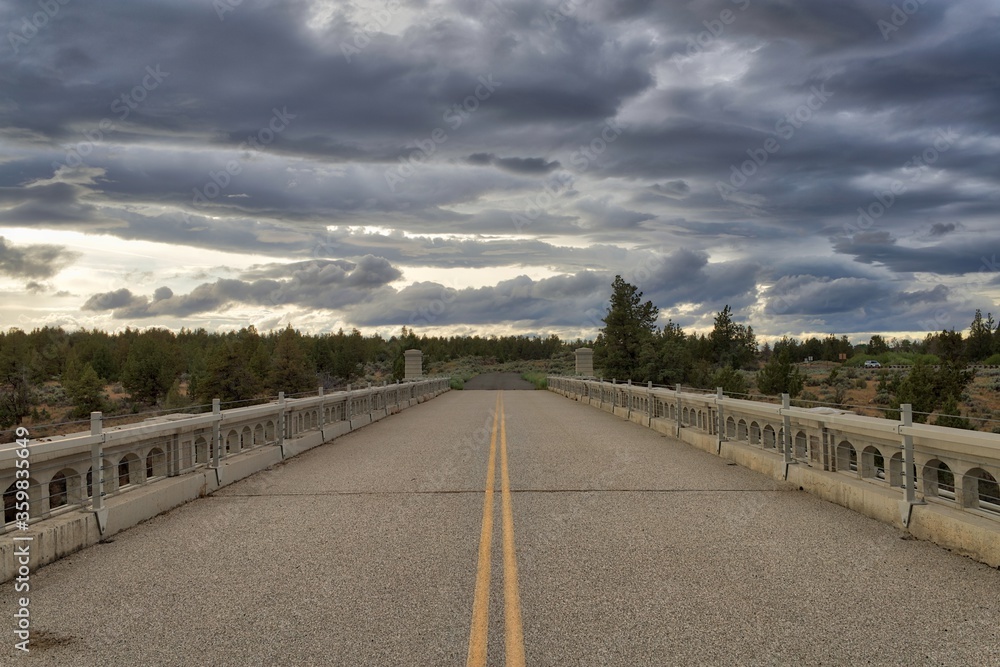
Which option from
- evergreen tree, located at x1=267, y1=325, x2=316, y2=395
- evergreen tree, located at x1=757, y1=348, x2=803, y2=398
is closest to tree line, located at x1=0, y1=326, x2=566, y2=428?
evergreen tree, located at x1=267, y1=325, x2=316, y2=395

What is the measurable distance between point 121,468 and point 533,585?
737 centimetres

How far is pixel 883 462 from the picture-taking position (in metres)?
9.84

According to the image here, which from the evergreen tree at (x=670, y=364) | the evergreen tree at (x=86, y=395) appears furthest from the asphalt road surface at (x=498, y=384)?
the evergreen tree at (x=86, y=395)

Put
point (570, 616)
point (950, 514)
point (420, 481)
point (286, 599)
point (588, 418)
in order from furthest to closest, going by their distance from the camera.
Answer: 1. point (588, 418)
2. point (420, 481)
3. point (950, 514)
4. point (286, 599)
5. point (570, 616)

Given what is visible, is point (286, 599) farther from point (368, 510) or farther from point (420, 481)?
point (420, 481)

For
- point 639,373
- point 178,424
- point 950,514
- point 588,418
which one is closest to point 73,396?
point 639,373

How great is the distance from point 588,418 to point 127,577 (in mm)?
20622

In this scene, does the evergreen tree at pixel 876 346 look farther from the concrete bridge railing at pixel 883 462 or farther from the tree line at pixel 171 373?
the concrete bridge railing at pixel 883 462

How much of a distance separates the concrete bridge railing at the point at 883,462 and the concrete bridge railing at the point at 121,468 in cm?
886

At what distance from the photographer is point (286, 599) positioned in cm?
583

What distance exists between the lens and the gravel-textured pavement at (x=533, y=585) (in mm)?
4766

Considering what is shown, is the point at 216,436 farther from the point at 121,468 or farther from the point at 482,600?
the point at 482,600

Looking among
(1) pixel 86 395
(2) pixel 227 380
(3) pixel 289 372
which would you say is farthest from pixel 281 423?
(1) pixel 86 395

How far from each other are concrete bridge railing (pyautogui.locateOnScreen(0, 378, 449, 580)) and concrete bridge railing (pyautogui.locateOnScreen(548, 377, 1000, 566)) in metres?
8.86
